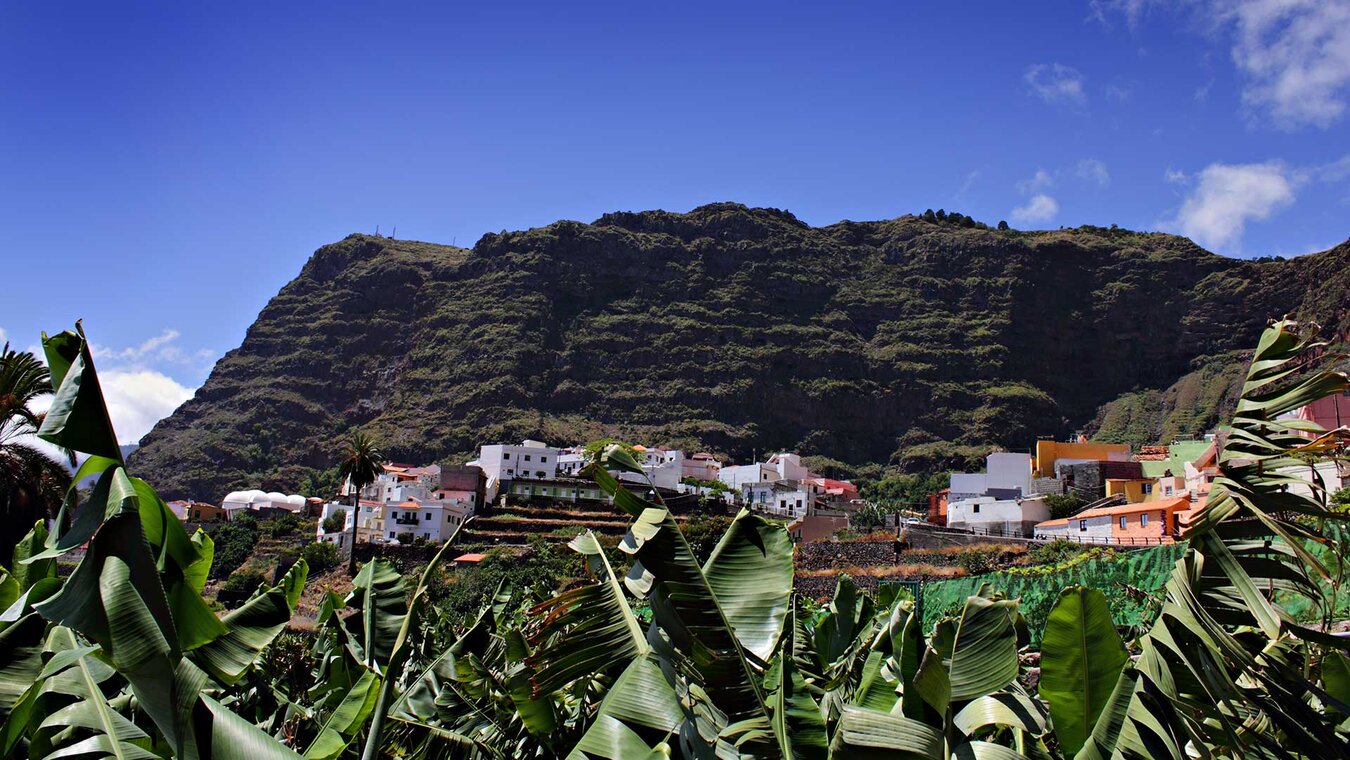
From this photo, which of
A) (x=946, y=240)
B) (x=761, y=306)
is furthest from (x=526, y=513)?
(x=946, y=240)

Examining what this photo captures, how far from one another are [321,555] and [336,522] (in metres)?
7.34

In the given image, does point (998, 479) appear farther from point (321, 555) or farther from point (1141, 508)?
point (321, 555)

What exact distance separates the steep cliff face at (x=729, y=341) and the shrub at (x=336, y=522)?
3945 cm

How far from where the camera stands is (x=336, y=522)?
5800 centimetres

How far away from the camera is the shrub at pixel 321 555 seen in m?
50.5

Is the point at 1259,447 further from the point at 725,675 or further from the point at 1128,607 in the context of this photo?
the point at 1128,607

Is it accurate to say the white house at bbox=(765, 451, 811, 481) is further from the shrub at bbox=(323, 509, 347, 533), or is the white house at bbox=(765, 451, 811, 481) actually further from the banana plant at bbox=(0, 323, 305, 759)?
the banana plant at bbox=(0, 323, 305, 759)

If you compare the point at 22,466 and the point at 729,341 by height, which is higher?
the point at 729,341

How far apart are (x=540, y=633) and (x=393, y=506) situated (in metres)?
55.6

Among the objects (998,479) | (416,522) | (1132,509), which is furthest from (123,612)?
(998,479)

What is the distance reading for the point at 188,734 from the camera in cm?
245

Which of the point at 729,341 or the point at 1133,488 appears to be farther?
the point at 729,341

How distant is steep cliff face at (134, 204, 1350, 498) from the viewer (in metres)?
105

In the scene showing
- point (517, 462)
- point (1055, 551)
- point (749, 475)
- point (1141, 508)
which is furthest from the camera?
point (517, 462)
